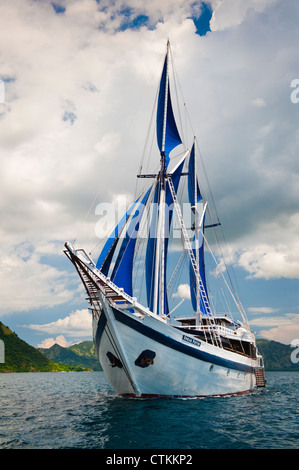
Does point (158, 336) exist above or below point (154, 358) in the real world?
above

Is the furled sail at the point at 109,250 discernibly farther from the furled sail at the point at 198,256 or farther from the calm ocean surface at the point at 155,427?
the furled sail at the point at 198,256

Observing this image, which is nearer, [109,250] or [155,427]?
[155,427]

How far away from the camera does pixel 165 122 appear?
36.5 meters

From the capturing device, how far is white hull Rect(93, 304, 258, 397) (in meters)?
22.3

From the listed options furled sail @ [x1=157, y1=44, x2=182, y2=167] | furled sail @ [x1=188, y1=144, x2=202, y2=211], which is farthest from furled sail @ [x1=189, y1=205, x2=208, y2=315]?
furled sail @ [x1=157, y1=44, x2=182, y2=167]

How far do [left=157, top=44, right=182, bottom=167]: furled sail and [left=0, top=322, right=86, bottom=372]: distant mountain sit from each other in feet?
476

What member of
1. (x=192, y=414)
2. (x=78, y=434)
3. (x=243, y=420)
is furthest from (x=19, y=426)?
(x=243, y=420)

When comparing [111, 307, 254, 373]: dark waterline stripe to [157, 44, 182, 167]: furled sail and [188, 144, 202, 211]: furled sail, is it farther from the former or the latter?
[188, 144, 202, 211]: furled sail

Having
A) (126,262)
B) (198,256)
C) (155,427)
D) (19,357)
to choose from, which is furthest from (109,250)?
(19,357)

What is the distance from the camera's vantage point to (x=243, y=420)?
18.9m

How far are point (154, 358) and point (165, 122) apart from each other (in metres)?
25.9

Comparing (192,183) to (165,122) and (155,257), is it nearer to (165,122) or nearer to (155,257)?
(165,122)
